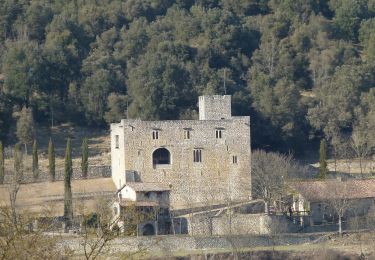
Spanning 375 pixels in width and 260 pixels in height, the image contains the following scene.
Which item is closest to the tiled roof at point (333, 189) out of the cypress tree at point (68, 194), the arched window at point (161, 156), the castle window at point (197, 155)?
the castle window at point (197, 155)

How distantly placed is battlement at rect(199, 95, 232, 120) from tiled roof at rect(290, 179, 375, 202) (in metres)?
5.55

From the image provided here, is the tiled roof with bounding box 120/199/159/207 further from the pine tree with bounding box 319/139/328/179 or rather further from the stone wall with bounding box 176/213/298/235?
the pine tree with bounding box 319/139/328/179

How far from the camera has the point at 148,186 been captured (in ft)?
180

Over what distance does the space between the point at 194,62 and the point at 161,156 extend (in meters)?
17.6

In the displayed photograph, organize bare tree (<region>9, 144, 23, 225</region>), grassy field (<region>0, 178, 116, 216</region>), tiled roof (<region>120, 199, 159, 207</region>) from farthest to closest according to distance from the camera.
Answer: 1. grassy field (<region>0, 178, 116, 216</region>)
2. bare tree (<region>9, 144, 23, 225</region>)
3. tiled roof (<region>120, 199, 159, 207</region>)

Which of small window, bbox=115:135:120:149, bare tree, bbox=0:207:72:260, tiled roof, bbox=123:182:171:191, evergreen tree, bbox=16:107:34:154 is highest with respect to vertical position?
evergreen tree, bbox=16:107:34:154

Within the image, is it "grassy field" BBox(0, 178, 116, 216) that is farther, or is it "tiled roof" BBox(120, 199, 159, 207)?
"grassy field" BBox(0, 178, 116, 216)

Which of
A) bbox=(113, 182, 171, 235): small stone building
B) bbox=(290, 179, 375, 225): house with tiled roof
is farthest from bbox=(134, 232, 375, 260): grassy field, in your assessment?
bbox=(290, 179, 375, 225): house with tiled roof

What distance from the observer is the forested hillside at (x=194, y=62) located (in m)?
67.8

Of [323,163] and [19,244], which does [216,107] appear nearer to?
[323,163]

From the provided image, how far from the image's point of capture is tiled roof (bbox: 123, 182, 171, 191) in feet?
177

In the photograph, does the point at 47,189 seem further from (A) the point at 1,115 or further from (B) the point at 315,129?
(B) the point at 315,129

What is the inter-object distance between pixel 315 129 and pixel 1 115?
1709cm

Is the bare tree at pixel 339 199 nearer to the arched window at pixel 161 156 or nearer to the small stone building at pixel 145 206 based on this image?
the small stone building at pixel 145 206
